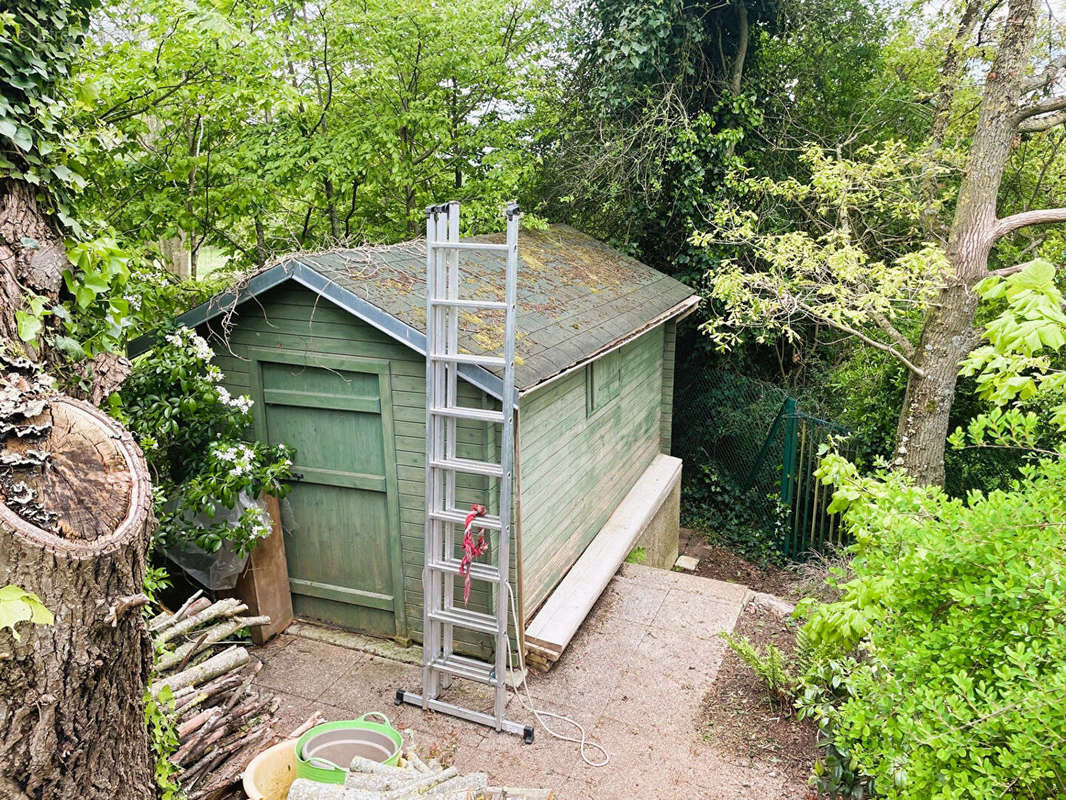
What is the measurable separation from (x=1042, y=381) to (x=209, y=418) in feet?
17.5

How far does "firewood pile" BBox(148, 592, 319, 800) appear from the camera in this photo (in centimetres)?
407

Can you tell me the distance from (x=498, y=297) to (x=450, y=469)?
1806mm

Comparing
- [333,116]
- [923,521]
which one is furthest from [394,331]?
[333,116]

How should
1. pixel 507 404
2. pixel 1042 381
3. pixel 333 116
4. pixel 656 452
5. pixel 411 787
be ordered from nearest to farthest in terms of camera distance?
pixel 1042 381, pixel 411 787, pixel 507 404, pixel 333 116, pixel 656 452

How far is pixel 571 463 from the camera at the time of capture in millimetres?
6984

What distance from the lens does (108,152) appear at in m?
7.09

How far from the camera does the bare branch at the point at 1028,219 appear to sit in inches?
259

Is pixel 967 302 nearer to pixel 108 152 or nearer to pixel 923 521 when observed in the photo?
pixel 923 521

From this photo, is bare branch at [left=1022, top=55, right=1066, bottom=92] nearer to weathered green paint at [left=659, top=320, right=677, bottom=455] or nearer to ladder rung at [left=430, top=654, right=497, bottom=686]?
weathered green paint at [left=659, top=320, right=677, bottom=455]

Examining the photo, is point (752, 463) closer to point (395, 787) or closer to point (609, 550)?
point (609, 550)

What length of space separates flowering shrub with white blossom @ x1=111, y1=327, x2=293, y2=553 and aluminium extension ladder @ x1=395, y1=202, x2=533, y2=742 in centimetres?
136

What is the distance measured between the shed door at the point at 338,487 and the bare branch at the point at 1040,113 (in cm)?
627

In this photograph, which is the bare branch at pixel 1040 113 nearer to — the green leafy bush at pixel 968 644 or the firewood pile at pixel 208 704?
the green leafy bush at pixel 968 644

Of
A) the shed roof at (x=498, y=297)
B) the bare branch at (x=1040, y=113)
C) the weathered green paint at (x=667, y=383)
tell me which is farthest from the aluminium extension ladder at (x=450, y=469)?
the bare branch at (x=1040, y=113)
